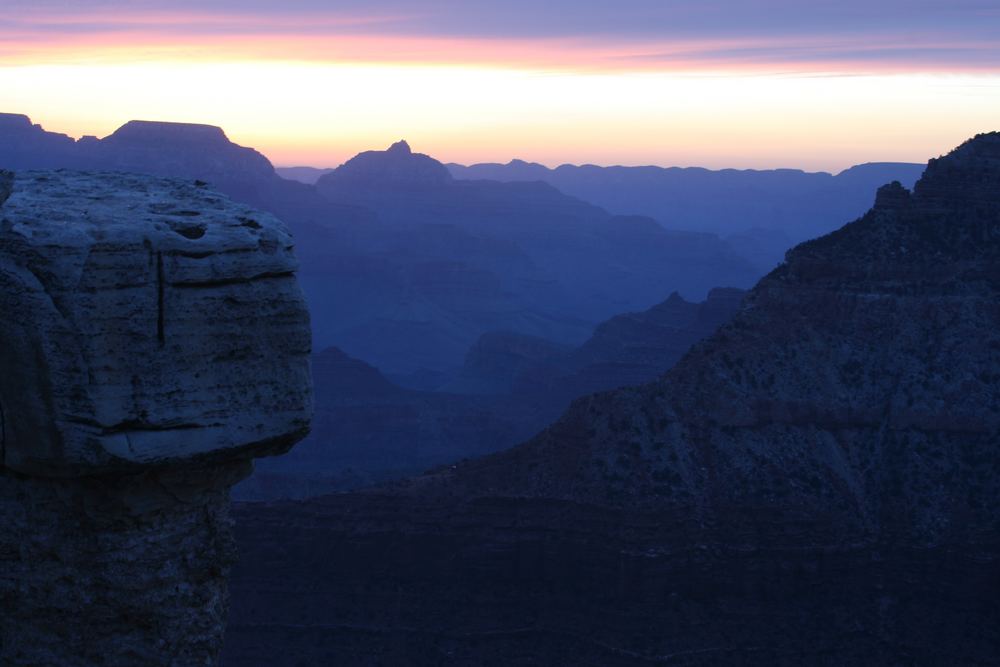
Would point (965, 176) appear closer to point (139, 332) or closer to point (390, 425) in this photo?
point (139, 332)

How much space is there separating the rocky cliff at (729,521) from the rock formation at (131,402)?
2818cm

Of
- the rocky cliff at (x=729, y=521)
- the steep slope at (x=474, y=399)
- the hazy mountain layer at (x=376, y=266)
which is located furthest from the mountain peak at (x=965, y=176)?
the hazy mountain layer at (x=376, y=266)

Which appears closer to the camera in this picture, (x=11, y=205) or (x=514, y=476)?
(x=11, y=205)

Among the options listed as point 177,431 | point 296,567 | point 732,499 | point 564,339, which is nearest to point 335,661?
point 296,567

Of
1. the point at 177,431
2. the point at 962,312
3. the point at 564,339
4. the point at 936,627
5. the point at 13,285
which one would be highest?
the point at 13,285

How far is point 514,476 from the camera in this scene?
39.0 m

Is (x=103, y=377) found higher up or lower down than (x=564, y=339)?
higher up

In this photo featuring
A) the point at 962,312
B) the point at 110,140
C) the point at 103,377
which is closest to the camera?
the point at 103,377

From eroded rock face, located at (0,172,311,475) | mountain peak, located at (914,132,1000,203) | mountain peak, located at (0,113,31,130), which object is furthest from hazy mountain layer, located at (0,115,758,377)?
eroded rock face, located at (0,172,311,475)

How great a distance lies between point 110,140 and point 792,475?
12586cm

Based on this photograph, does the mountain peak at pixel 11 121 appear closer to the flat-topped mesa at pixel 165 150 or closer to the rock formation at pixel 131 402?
the flat-topped mesa at pixel 165 150

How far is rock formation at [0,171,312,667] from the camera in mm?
6926

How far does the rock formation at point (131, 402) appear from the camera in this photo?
6.93 m

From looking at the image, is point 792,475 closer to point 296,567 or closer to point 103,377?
point 296,567
